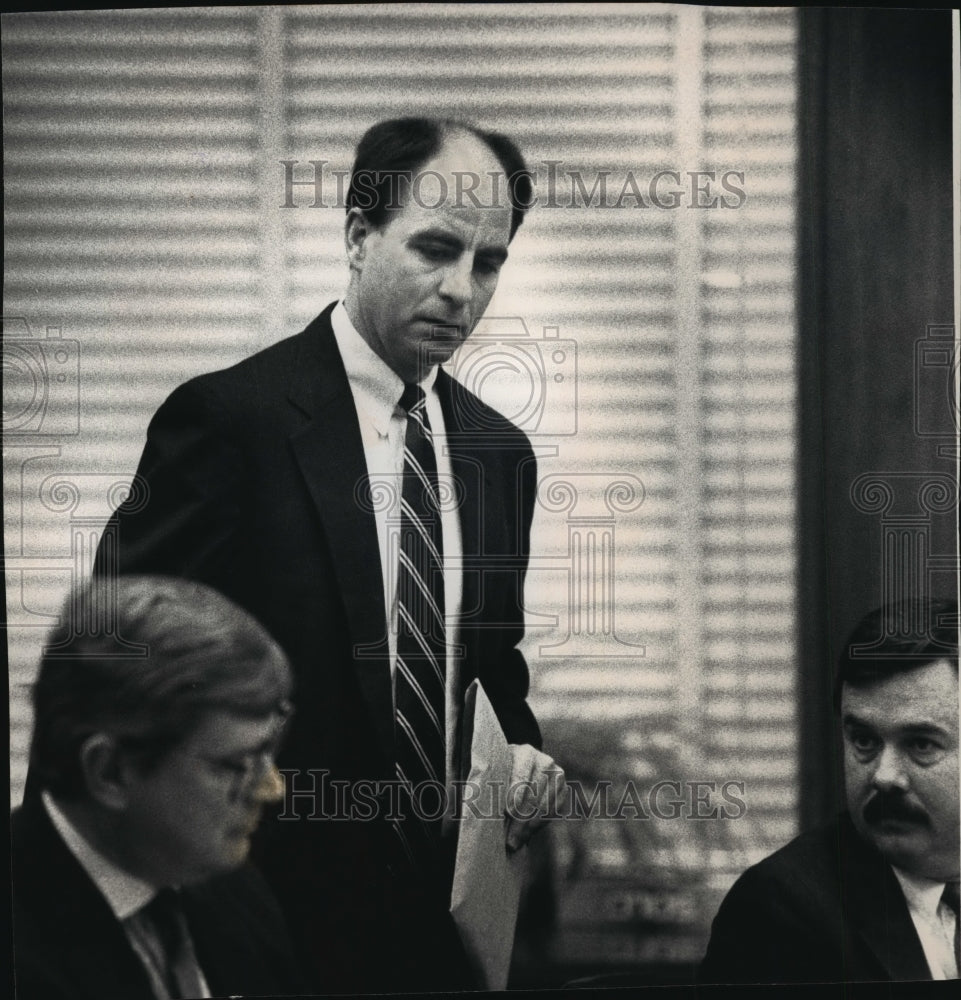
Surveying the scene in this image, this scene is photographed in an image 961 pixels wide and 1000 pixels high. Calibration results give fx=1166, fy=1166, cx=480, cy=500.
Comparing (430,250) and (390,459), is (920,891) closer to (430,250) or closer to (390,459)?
(390,459)

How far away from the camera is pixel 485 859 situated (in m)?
2.26

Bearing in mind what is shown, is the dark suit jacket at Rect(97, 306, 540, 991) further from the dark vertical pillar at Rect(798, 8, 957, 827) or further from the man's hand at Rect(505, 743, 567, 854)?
the dark vertical pillar at Rect(798, 8, 957, 827)

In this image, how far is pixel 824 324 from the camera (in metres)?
2.31

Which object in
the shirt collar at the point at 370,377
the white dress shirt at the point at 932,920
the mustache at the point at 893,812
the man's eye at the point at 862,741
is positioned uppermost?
the shirt collar at the point at 370,377

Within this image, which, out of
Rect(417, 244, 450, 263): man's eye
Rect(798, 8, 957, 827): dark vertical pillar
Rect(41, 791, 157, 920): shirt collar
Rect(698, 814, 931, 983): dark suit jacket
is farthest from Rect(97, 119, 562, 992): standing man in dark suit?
Rect(798, 8, 957, 827): dark vertical pillar

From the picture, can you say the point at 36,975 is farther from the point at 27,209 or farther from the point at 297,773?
the point at 27,209

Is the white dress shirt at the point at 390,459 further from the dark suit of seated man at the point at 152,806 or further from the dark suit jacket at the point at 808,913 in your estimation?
the dark suit jacket at the point at 808,913

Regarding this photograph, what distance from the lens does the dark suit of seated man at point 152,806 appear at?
2236 millimetres

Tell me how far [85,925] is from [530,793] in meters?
0.89

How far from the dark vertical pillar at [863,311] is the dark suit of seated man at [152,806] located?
1085 millimetres

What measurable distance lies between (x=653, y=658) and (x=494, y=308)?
29.7 inches

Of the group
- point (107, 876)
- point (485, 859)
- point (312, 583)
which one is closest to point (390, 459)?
point (312, 583)

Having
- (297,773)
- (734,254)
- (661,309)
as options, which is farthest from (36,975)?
(734,254)

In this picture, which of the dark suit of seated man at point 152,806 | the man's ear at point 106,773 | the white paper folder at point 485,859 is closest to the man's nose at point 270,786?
the dark suit of seated man at point 152,806
